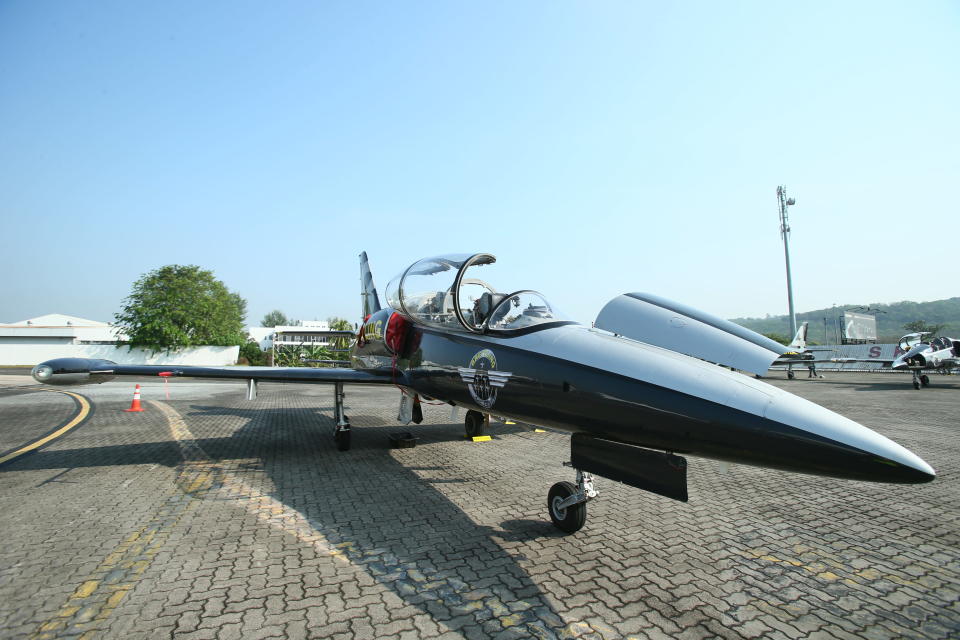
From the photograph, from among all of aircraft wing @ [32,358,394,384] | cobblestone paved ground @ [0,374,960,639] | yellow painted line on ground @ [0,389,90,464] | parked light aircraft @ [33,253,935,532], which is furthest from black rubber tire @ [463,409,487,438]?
yellow painted line on ground @ [0,389,90,464]

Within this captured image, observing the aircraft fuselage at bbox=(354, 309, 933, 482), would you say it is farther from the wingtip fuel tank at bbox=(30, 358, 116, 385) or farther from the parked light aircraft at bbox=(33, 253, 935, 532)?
the wingtip fuel tank at bbox=(30, 358, 116, 385)

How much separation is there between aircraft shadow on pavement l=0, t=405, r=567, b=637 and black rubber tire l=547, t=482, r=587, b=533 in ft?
0.46

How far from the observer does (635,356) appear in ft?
11.6

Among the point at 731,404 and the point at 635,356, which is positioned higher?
the point at 635,356

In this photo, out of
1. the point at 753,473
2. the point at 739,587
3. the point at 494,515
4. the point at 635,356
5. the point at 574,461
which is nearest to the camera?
the point at 739,587

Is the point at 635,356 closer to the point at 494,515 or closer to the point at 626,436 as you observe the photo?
the point at 626,436

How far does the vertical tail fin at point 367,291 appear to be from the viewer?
1332cm

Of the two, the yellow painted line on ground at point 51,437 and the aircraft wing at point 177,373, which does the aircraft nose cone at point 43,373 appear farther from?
the yellow painted line on ground at point 51,437

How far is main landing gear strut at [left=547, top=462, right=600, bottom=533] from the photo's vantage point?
13.8 ft

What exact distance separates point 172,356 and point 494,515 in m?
50.1

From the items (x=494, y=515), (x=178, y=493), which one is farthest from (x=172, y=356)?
(x=494, y=515)

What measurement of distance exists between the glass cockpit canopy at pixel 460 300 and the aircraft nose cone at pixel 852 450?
2.38 m

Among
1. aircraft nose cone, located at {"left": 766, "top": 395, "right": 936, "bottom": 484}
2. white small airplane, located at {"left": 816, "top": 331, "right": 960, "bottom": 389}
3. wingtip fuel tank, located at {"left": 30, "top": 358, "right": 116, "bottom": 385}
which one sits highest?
wingtip fuel tank, located at {"left": 30, "top": 358, "right": 116, "bottom": 385}

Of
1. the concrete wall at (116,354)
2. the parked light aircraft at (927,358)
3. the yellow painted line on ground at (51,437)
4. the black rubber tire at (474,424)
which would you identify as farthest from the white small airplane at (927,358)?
the concrete wall at (116,354)
